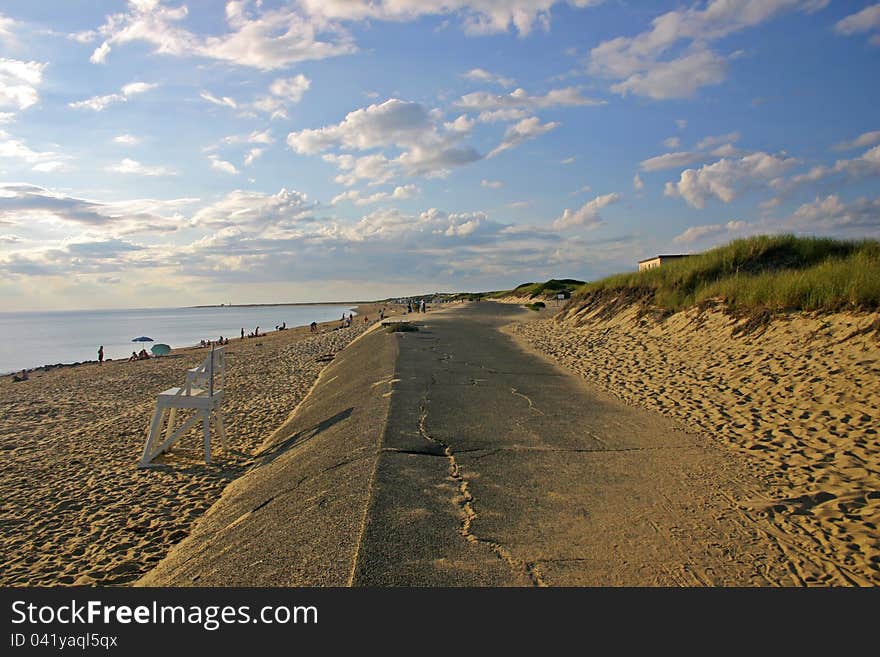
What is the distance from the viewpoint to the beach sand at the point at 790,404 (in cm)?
443

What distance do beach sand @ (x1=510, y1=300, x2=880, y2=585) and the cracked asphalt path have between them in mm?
334

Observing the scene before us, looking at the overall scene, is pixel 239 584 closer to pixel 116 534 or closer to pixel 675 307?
pixel 116 534

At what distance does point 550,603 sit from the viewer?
131 inches

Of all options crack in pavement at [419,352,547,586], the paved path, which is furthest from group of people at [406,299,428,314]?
crack in pavement at [419,352,547,586]

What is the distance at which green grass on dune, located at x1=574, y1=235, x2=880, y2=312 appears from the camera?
39.0 ft

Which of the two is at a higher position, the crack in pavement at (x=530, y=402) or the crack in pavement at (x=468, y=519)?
the crack in pavement at (x=530, y=402)

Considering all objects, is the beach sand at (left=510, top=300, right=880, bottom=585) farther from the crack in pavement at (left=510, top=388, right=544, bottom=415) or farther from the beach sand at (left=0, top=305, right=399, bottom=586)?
the beach sand at (left=0, top=305, right=399, bottom=586)

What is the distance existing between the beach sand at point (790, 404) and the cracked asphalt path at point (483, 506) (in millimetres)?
334

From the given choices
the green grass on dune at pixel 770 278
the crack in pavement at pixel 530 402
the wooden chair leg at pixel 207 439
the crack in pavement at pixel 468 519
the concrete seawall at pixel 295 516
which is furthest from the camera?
the green grass on dune at pixel 770 278

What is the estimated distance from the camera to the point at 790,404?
28.7 ft

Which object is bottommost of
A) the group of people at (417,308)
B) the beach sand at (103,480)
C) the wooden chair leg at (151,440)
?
the beach sand at (103,480)

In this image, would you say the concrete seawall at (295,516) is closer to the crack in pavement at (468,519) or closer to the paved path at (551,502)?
the paved path at (551,502)

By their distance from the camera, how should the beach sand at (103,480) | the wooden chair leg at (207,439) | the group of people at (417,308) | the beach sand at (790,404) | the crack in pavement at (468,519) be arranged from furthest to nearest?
1. the group of people at (417,308)
2. the wooden chair leg at (207,439)
3. the beach sand at (103,480)
4. the beach sand at (790,404)
5. the crack in pavement at (468,519)

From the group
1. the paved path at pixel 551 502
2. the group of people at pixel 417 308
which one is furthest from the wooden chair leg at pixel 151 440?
the group of people at pixel 417 308
